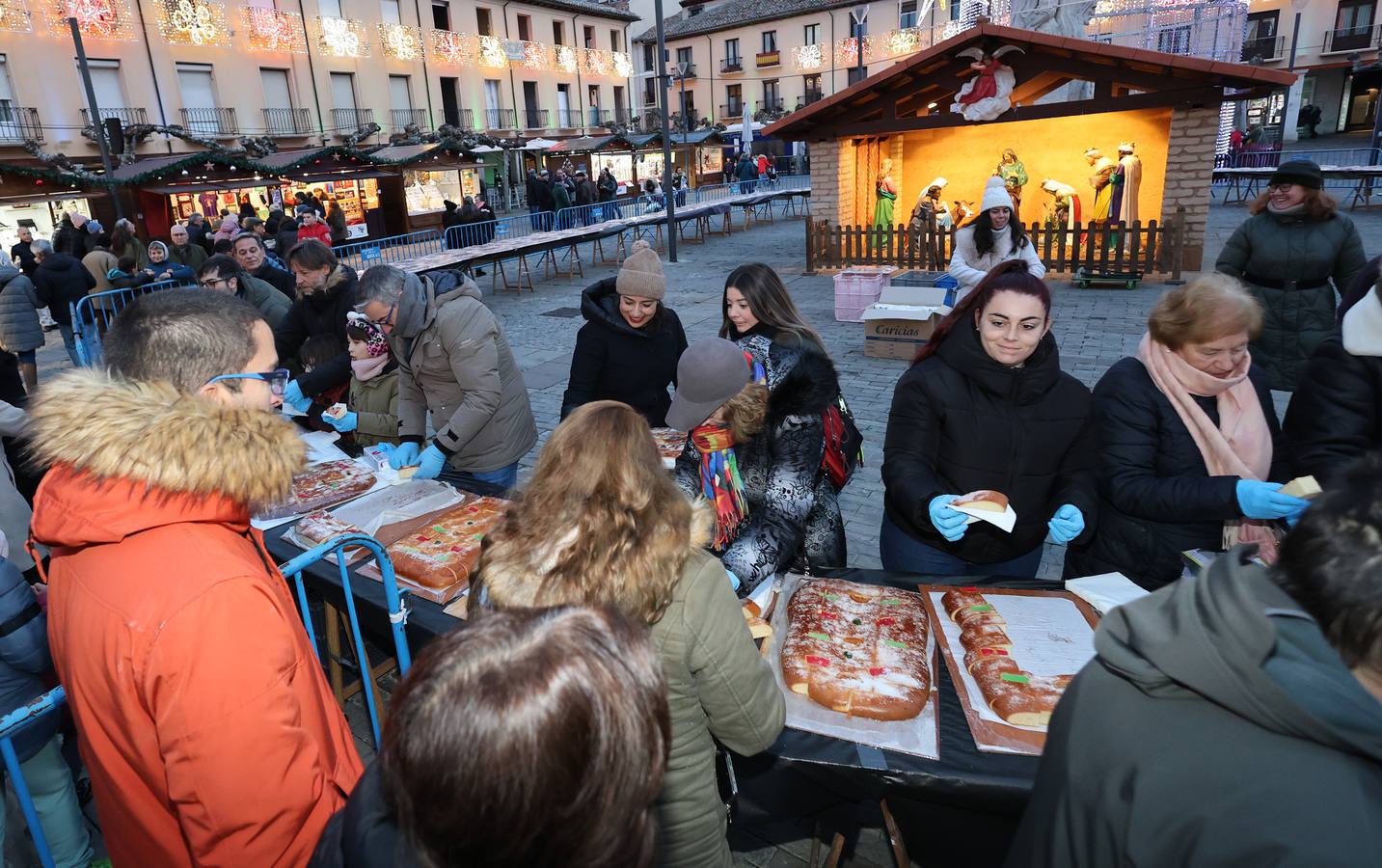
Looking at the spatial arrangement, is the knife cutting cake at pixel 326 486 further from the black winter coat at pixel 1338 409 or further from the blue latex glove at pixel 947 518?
the black winter coat at pixel 1338 409

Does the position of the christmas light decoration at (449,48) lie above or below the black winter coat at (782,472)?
above

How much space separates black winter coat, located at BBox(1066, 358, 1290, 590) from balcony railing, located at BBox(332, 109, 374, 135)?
114ft

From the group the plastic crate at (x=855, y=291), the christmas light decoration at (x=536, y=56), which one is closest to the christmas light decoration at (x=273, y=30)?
the christmas light decoration at (x=536, y=56)

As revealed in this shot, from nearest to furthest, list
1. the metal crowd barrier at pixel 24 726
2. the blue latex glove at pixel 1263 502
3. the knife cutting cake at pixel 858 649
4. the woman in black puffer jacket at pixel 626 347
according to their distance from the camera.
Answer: the metal crowd barrier at pixel 24 726, the knife cutting cake at pixel 858 649, the blue latex glove at pixel 1263 502, the woman in black puffer jacket at pixel 626 347

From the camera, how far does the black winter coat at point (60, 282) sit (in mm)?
9797

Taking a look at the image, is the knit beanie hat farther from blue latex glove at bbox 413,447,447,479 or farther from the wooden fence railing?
blue latex glove at bbox 413,447,447,479

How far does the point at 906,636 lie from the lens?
2.26 meters

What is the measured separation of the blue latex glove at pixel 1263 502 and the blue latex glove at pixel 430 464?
131 inches

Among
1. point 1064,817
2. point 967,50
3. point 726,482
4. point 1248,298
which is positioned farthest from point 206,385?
point 967,50

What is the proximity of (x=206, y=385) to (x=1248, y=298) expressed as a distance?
3148mm

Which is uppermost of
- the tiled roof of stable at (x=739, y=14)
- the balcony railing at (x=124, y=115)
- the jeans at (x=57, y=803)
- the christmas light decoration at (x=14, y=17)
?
the tiled roof of stable at (x=739, y=14)

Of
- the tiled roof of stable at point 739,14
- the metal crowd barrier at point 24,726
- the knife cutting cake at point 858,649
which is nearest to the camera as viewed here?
the metal crowd barrier at point 24,726

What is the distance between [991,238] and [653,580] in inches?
261

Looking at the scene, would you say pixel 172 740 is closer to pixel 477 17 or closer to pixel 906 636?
pixel 906 636
